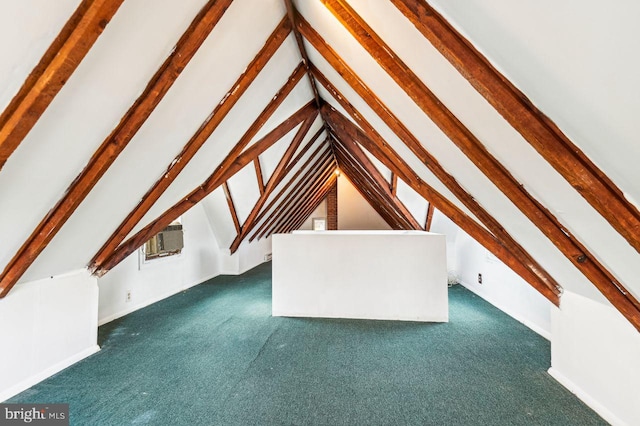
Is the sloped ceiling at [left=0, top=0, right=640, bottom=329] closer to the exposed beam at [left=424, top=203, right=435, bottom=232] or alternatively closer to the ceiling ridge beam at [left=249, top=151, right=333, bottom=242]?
the ceiling ridge beam at [left=249, top=151, right=333, bottom=242]

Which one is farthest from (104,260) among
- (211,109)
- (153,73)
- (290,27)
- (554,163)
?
(554,163)

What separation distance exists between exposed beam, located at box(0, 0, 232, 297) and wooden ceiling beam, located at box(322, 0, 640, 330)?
2.75 ft

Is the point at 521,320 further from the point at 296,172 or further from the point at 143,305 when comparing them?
the point at 143,305

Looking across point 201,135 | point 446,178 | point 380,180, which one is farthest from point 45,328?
point 380,180

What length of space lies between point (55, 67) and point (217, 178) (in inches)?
91.3

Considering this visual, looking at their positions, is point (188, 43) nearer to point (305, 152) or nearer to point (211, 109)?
point (211, 109)

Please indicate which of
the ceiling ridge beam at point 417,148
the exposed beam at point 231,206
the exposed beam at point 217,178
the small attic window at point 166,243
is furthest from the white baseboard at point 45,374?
the ceiling ridge beam at point 417,148

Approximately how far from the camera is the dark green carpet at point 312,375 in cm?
219

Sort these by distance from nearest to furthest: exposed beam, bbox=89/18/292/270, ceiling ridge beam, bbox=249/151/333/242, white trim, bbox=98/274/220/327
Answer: exposed beam, bbox=89/18/292/270 < white trim, bbox=98/274/220/327 < ceiling ridge beam, bbox=249/151/333/242

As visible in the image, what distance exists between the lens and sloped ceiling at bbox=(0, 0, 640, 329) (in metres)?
1.11

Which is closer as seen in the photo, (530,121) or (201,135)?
(530,121)

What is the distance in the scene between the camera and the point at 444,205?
3354 millimetres

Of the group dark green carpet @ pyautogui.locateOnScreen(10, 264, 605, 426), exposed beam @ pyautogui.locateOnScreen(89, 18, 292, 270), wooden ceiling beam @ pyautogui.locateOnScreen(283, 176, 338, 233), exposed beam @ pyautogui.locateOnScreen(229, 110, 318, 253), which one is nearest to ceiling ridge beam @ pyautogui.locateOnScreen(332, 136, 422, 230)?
exposed beam @ pyautogui.locateOnScreen(229, 110, 318, 253)

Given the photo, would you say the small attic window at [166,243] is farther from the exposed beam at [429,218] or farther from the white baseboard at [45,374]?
the exposed beam at [429,218]
